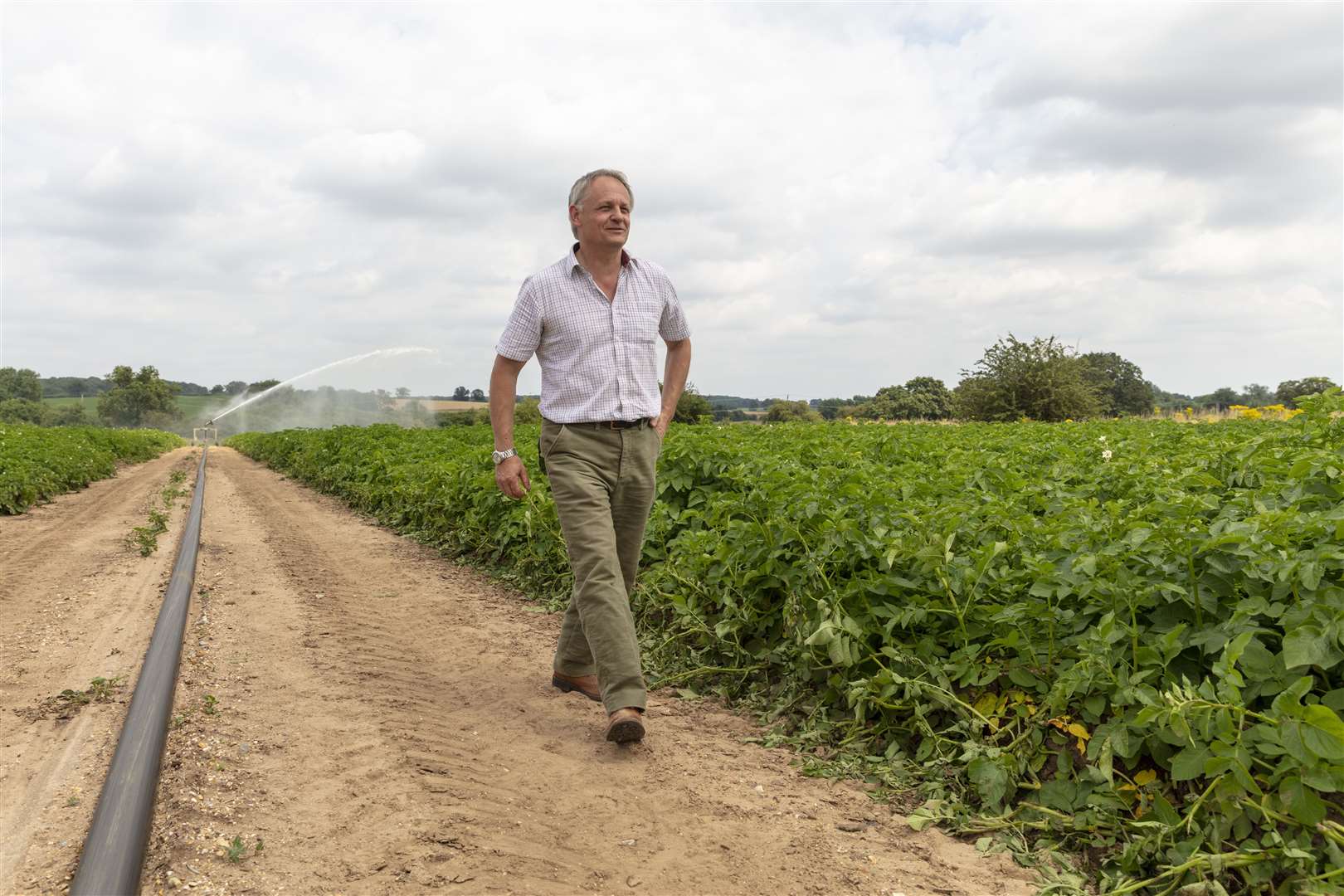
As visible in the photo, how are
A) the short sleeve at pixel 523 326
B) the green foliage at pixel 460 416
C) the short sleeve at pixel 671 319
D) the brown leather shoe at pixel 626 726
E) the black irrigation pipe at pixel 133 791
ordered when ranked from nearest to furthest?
the black irrigation pipe at pixel 133 791 < the brown leather shoe at pixel 626 726 < the short sleeve at pixel 523 326 < the short sleeve at pixel 671 319 < the green foliage at pixel 460 416

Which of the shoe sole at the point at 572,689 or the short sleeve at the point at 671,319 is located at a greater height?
the short sleeve at the point at 671,319

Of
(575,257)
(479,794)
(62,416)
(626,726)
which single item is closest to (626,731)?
(626,726)

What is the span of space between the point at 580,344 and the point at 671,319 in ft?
2.19

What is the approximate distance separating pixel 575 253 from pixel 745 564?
200cm

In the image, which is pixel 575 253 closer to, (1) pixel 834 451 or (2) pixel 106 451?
(1) pixel 834 451

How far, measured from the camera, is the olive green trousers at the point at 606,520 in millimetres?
4047

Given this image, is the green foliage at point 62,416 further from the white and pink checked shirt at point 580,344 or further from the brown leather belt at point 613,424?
the brown leather belt at point 613,424

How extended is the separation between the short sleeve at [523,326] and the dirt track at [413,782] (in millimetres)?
1835

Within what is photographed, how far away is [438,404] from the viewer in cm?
5006

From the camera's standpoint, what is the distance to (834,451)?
8328 millimetres

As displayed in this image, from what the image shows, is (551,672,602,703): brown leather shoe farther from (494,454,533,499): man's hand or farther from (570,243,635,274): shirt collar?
(570,243,635,274): shirt collar

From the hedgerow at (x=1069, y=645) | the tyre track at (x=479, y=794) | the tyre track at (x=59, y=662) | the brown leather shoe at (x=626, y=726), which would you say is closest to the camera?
the hedgerow at (x=1069, y=645)

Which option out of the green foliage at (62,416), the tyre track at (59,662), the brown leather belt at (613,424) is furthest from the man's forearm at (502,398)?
the green foliage at (62,416)

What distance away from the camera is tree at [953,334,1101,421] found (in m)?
41.6
